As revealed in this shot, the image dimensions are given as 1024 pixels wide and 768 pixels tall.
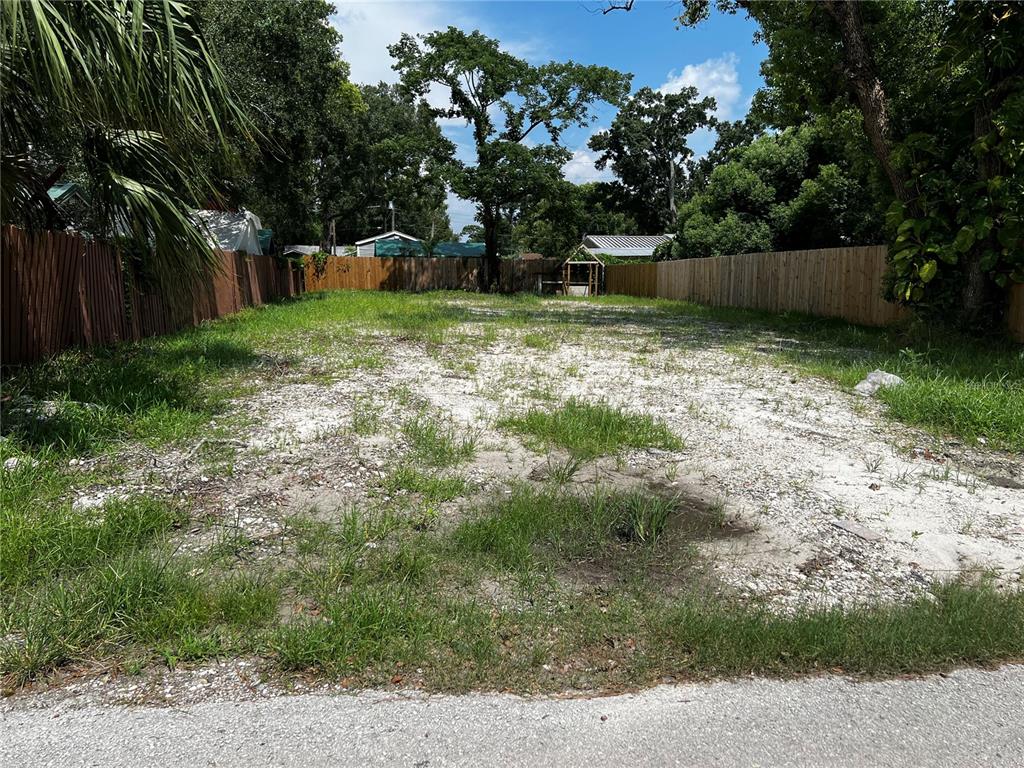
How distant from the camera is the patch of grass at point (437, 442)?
4.64 metres

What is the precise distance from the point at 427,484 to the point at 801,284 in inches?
557

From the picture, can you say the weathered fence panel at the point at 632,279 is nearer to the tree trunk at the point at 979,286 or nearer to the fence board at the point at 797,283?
→ the fence board at the point at 797,283

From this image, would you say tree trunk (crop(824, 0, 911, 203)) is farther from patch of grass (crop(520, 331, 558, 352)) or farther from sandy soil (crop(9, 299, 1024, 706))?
patch of grass (crop(520, 331, 558, 352))

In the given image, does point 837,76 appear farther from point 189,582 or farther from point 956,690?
point 189,582

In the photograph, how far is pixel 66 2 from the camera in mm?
3926

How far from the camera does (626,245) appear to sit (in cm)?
4434

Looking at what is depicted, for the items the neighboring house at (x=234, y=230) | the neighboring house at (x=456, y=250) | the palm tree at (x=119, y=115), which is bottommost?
the palm tree at (x=119, y=115)

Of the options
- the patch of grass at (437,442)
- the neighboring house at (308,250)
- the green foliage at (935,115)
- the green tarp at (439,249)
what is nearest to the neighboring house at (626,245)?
the green tarp at (439,249)

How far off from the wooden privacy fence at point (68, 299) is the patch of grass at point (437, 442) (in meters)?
2.41

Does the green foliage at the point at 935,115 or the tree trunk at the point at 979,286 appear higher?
the green foliage at the point at 935,115

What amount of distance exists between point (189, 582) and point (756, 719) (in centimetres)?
230

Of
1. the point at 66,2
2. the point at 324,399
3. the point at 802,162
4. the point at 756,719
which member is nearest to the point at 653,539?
the point at 756,719

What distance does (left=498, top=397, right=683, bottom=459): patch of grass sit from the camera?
5055 mm

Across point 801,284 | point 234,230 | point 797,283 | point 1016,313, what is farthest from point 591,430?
point 234,230
